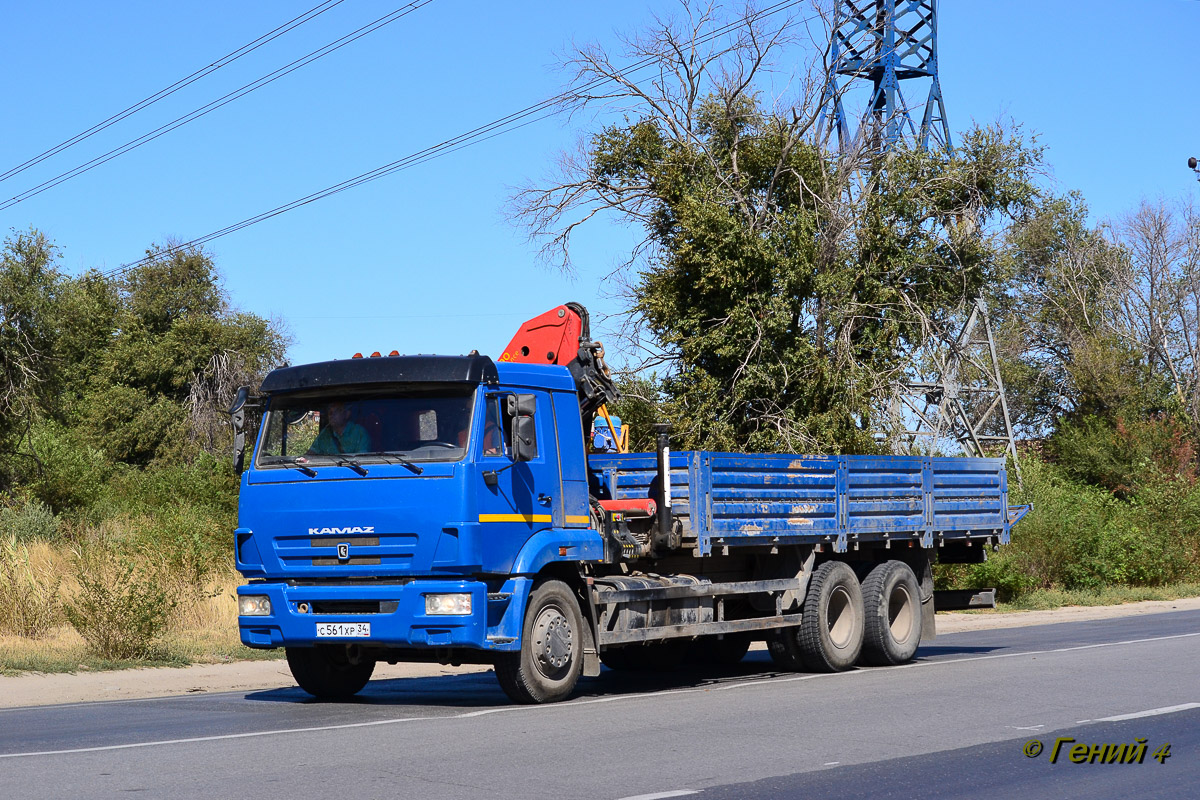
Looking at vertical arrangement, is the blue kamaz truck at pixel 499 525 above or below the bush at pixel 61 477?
below

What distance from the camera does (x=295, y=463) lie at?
1068 centimetres

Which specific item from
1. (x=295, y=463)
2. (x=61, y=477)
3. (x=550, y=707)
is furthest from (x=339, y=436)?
(x=61, y=477)

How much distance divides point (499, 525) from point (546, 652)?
3.90ft

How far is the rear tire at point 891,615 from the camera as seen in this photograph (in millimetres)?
14305

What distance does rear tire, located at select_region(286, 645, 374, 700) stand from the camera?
1143cm

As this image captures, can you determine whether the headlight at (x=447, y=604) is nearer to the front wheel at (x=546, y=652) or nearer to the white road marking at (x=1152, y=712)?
the front wheel at (x=546, y=652)

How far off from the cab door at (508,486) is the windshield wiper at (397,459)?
47 cm

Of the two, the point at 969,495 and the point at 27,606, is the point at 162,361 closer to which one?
the point at 27,606

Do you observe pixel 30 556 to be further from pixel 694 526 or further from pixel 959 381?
pixel 959 381

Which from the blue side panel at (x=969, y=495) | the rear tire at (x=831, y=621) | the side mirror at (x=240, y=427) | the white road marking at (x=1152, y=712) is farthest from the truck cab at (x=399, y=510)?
the blue side panel at (x=969, y=495)

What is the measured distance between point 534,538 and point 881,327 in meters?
18.1

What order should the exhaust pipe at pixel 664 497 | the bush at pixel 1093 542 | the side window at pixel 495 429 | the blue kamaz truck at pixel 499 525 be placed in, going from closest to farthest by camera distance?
the blue kamaz truck at pixel 499 525
the side window at pixel 495 429
the exhaust pipe at pixel 664 497
the bush at pixel 1093 542

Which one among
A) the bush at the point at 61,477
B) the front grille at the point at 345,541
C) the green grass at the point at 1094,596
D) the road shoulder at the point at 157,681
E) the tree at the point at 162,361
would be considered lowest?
the green grass at the point at 1094,596

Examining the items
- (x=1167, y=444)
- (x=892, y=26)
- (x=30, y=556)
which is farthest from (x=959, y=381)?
(x=30, y=556)
